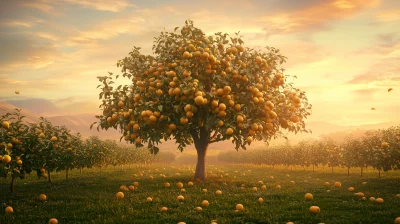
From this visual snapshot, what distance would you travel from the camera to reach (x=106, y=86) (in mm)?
14953

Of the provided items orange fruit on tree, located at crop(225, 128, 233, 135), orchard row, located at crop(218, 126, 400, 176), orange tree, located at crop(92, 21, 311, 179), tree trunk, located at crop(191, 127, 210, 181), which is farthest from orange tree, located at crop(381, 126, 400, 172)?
orange fruit on tree, located at crop(225, 128, 233, 135)

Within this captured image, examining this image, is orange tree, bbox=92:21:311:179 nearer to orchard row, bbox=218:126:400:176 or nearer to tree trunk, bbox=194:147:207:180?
tree trunk, bbox=194:147:207:180

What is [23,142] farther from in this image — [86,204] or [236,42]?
[236,42]

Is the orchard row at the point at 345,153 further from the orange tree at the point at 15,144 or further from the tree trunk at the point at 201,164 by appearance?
the orange tree at the point at 15,144

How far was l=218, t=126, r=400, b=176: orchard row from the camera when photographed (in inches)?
840

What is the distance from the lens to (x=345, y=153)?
2758cm

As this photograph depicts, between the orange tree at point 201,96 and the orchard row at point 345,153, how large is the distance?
9863 millimetres

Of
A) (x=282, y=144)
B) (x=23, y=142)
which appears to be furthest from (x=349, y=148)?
(x=23, y=142)

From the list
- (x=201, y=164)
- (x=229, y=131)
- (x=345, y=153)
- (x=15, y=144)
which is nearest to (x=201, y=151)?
(x=201, y=164)

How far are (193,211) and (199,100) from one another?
13.6 feet

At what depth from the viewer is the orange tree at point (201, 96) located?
41.0ft

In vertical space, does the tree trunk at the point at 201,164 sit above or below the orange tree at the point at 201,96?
below

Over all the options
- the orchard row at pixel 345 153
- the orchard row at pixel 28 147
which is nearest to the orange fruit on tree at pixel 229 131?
the orchard row at pixel 28 147

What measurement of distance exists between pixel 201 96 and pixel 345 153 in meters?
21.4
